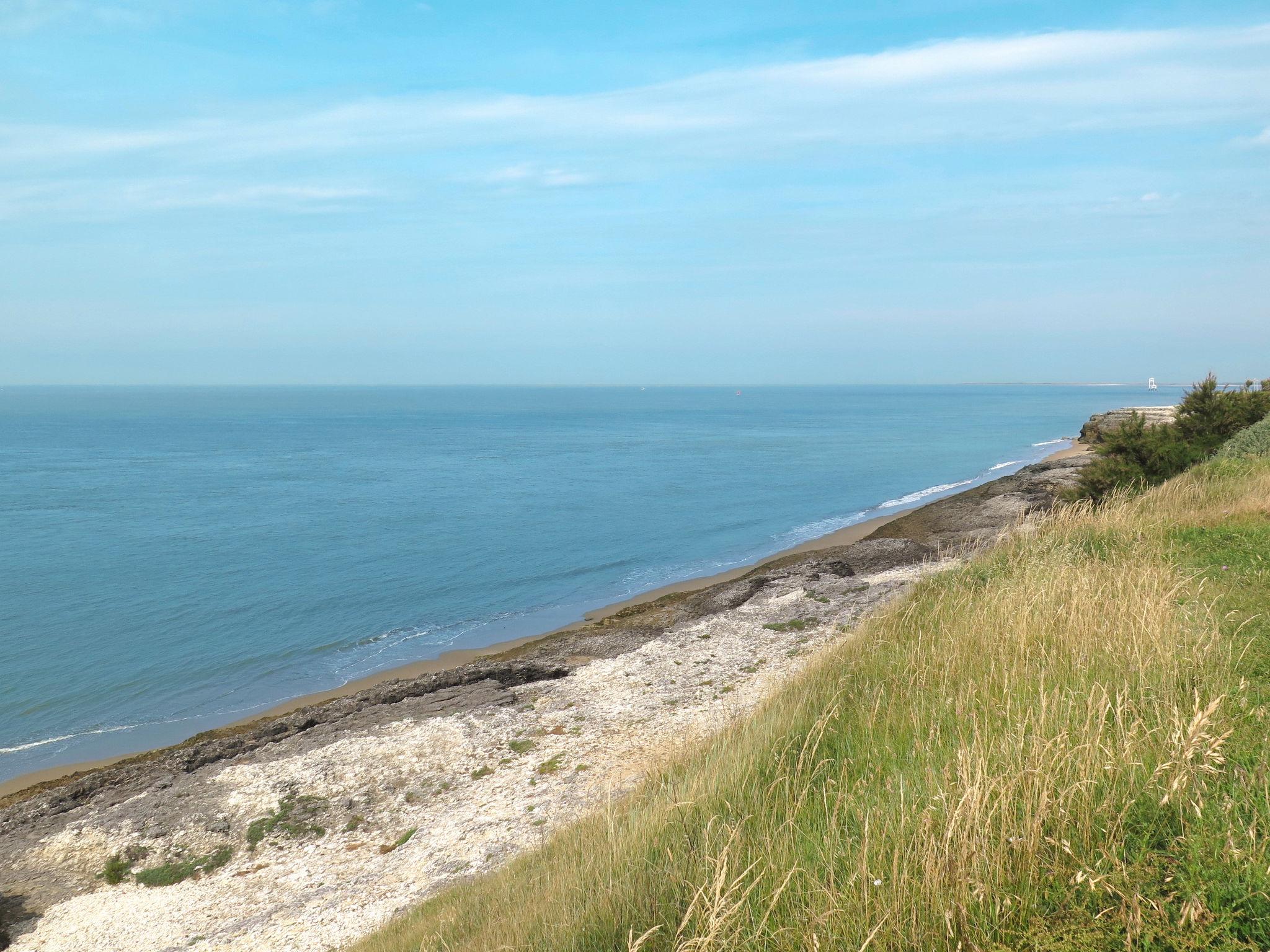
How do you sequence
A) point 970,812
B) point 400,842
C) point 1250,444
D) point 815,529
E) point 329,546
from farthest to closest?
point 815,529
point 329,546
point 1250,444
point 400,842
point 970,812

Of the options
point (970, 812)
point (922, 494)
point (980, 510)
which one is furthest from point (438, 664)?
point (922, 494)

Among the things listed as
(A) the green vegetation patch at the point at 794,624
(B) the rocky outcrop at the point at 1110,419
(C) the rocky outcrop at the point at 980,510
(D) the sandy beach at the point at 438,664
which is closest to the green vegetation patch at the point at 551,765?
(A) the green vegetation patch at the point at 794,624

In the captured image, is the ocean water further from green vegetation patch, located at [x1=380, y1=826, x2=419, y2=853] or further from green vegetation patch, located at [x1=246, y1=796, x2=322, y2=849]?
green vegetation patch, located at [x1=380, y1=826, x2=419, y2=853]

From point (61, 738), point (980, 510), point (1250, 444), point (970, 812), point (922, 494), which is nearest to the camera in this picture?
point (970, 812)

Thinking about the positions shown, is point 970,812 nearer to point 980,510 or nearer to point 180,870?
point 180,870

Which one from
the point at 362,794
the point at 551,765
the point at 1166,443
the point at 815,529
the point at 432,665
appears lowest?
the point at 432,665

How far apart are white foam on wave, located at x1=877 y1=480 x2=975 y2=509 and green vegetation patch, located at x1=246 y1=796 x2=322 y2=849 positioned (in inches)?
1471

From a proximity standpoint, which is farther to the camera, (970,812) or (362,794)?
(362,794)

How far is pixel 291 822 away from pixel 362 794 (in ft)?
3.21

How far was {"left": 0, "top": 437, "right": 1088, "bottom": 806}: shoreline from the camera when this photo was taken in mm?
16156

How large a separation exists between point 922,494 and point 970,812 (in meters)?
48.3

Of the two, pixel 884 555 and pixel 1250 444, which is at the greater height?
pixel 1250 444

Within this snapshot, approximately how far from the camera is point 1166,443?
73.6ft

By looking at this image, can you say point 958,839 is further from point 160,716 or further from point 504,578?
point 504,578
